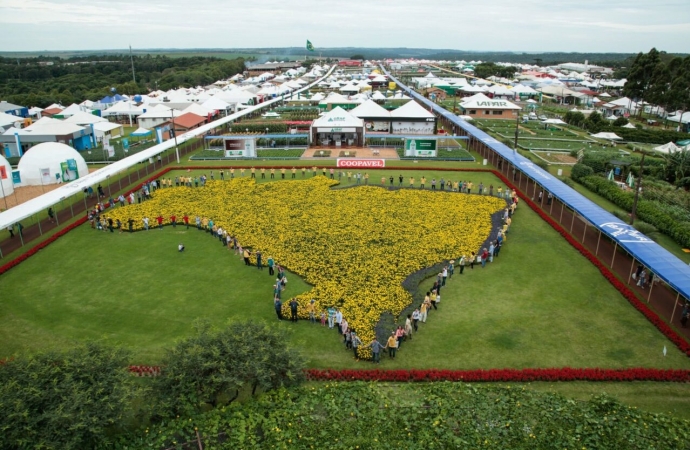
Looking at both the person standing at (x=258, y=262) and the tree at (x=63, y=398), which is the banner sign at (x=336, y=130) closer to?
the person standing at (x=258, y=262)

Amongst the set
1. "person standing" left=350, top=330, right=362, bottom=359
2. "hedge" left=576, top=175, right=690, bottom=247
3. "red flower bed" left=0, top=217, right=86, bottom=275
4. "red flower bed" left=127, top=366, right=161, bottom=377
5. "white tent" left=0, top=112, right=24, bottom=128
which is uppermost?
"white tent" left=0, top=112, right=24, bottom=128

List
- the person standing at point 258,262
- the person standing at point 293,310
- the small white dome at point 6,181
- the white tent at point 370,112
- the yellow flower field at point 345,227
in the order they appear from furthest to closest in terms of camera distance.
Answer: the white tent at point 370,112 → the small white dome at point 6,181 → the person standing at point 258,262 → the yellow flower field at point 345,227 → the person standing at point 293,310

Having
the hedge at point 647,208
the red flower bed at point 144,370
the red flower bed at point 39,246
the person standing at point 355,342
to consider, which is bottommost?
the red flower bed at point 144,370

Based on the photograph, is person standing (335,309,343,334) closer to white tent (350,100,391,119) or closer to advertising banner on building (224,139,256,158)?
advertising banner on building (224,139,256,158)

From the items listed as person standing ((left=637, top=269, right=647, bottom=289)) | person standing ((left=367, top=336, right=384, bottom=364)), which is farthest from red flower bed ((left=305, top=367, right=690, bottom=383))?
person standing ((left=637, top=269, right=647, bottom=289))

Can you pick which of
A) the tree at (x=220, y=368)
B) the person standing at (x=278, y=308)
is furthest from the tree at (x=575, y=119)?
the tree at (x=220, y=368)

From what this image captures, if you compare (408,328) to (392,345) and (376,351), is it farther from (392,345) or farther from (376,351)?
(376,351)
